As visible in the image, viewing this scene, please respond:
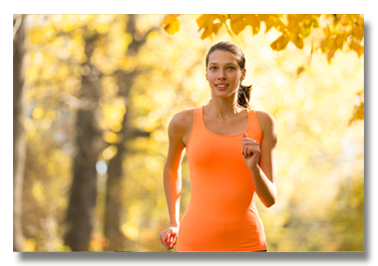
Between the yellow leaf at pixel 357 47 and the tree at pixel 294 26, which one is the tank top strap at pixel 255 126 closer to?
the tree at pixel 294 26

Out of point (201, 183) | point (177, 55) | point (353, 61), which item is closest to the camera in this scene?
point (201, 183)

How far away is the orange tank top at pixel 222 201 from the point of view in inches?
81.0

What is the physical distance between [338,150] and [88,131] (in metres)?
6.61

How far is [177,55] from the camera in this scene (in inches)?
321

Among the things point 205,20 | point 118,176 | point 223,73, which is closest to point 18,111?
point 205,20

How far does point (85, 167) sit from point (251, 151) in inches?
254

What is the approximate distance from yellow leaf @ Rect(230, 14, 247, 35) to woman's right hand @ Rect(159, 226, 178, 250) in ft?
5.46

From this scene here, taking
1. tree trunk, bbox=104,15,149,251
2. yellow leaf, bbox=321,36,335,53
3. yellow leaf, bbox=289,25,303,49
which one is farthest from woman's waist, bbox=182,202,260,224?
tree trunk, bbox=104,15,149,251
